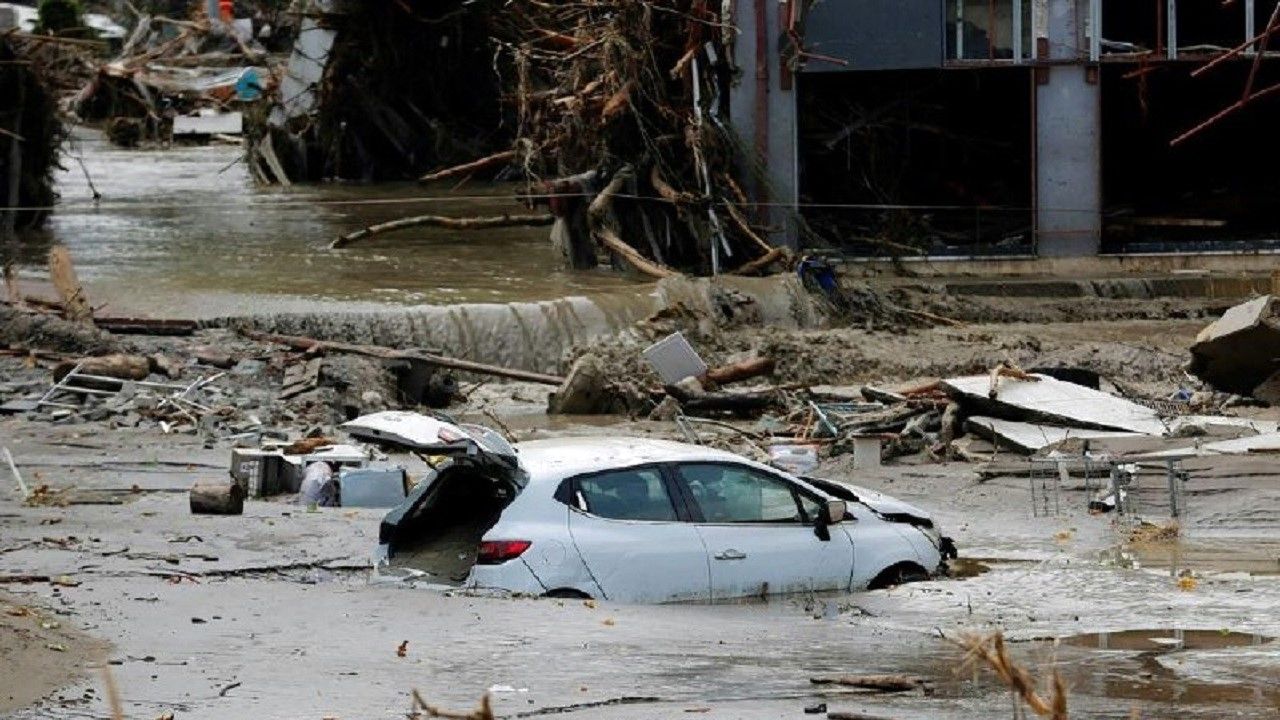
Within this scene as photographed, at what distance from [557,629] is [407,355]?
12198mm

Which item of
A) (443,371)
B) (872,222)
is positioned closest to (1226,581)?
(443,371)

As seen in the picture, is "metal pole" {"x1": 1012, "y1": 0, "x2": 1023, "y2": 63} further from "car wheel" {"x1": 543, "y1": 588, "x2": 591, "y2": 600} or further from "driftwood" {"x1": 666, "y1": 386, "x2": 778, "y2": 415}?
"car wheel" {"x1": 543, "y1": 588, "x2": 591, "y2": 600}

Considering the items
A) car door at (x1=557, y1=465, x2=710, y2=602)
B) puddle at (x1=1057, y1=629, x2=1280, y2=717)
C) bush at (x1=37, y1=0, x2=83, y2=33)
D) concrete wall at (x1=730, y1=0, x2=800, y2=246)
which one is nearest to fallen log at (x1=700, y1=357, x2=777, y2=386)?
concrete wall at (x1=730, y1=0, x2=800, y2=246)

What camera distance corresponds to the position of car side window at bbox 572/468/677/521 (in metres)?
12.1

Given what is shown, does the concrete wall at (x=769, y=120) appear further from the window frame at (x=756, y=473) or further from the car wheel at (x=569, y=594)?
the car wheel at (x=569, y=594)

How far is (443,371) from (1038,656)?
533 inches

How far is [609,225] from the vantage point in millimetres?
29141

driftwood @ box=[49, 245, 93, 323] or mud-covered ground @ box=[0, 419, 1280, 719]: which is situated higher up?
driftwood @ box=[49, 245, 93, 323]

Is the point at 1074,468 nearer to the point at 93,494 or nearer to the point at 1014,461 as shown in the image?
the point at 1014,461

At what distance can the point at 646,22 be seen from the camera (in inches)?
1123

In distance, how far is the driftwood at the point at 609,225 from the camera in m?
28.6

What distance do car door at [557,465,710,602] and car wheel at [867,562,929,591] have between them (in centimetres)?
129

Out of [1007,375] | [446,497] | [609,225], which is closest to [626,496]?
[446,497]

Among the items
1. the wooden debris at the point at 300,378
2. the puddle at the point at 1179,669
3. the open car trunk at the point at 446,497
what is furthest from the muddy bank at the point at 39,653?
the wooden debris at the point at 300,378
